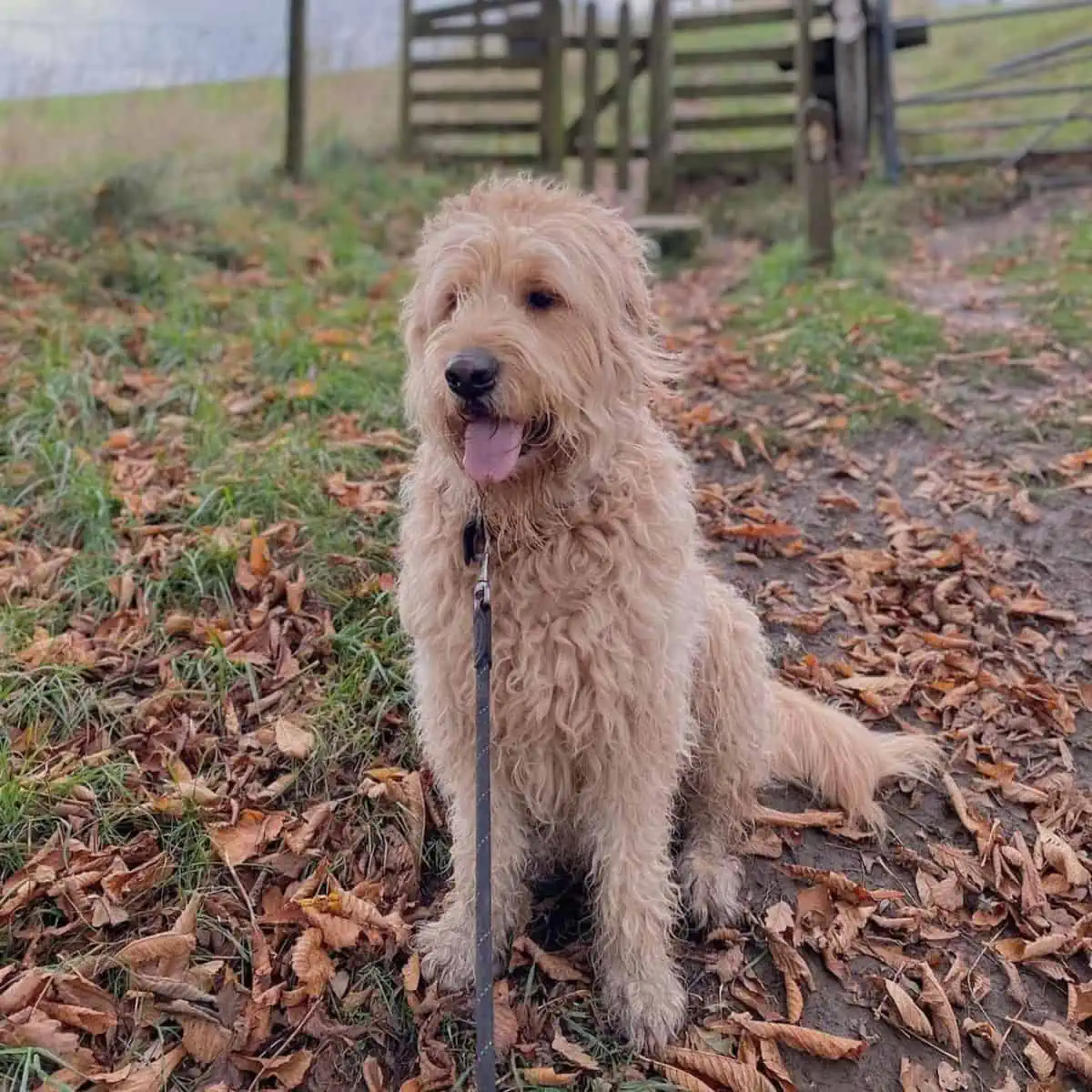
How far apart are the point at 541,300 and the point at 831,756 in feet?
6.24

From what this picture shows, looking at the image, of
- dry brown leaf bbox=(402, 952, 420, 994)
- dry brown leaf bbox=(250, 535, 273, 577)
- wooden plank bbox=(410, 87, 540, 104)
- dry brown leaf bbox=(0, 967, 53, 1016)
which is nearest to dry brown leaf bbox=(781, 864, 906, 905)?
dry brown leaf bbox=(402, 952, 420, 994)

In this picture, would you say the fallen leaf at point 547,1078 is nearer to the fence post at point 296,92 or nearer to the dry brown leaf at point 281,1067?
the dry brown leaf at point 281,1067

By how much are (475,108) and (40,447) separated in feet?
29.3

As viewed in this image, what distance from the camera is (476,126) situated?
36.7 feet

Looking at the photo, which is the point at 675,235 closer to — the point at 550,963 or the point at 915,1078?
the point at 550,963

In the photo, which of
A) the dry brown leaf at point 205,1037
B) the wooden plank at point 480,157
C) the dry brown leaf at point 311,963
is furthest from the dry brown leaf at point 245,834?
the wooden plank at point 480,157

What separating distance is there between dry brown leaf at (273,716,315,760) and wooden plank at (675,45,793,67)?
10.2 m

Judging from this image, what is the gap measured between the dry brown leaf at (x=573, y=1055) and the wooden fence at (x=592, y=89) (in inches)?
361

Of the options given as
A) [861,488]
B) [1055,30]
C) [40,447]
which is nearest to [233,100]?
[40,447]

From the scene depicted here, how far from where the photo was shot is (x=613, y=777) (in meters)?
2.54

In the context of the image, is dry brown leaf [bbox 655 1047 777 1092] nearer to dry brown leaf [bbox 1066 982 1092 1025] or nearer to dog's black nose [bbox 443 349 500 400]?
dry brown leaf [bbox 1066 982 1092 1025]

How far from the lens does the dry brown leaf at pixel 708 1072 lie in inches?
97.4

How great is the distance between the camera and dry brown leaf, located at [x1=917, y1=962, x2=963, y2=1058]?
2.61m

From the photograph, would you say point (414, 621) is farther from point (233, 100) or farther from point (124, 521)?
point (233, 100)
